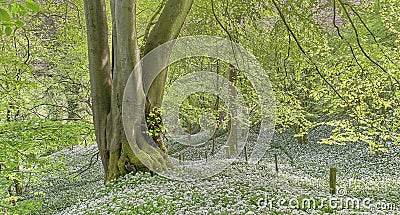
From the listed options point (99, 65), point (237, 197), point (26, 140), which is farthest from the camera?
point (99, 65)

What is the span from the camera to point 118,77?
724 centimetres

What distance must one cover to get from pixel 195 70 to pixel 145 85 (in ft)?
24.5

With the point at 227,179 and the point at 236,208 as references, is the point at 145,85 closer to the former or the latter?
the point at 227,179

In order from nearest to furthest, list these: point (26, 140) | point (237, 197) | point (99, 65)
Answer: point (237, 197)
point (26, 140)
point (99, 65)

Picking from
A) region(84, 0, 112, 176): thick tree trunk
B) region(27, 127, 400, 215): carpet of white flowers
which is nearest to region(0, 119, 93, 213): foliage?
region(84, 0, 112, 176): thick tree trunk

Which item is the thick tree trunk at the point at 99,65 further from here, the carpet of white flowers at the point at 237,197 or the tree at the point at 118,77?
the carpet of white flowers at the point at 237,197

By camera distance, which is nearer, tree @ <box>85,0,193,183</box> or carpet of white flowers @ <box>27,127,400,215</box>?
carpet of white flowers @ <box>27,127,400,215</box>

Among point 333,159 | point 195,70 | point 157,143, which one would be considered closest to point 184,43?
point 195,70

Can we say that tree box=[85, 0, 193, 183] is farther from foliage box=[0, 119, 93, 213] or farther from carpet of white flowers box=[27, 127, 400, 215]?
foliage box=[0, 119, 93, 213]

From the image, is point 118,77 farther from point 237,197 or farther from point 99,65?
point 237,197

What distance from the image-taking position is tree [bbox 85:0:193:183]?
7.15m

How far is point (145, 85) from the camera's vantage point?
7809 mm

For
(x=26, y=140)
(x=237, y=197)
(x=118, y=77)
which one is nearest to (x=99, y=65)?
(x=118, y=77)

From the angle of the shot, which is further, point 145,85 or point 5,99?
point 5,99
